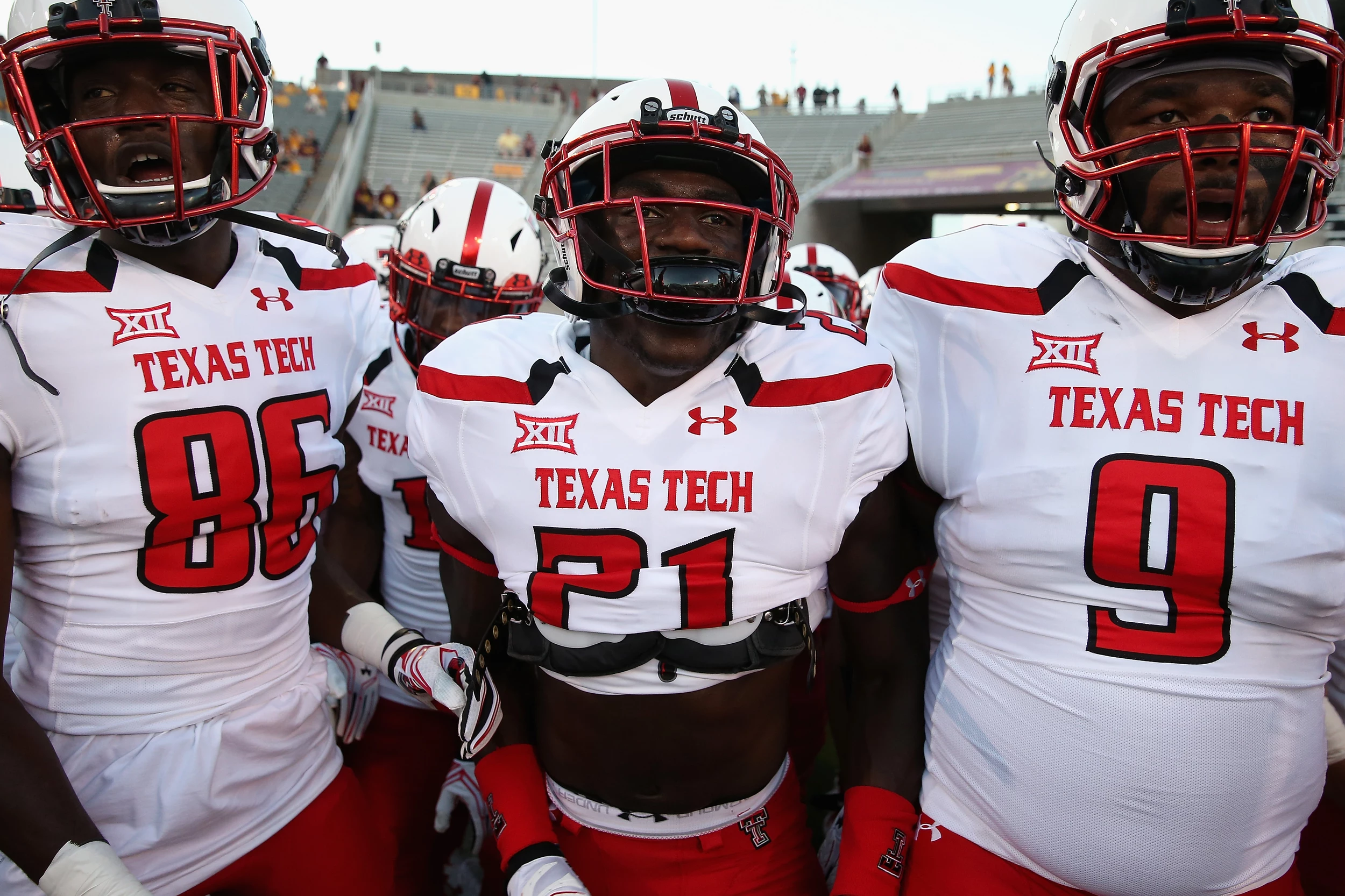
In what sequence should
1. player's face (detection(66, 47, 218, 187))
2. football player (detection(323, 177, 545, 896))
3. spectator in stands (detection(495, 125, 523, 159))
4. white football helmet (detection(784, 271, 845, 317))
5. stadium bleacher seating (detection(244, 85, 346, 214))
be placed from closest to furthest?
1. player's face (detection(66, 47, 218, 187))
2. football player (detection(323, 177, 545, 896))
3. white football helmet (detection(784, 271, 845, 317))
4. stadium bleacher seating (detection(244, 85, 346, 214))
5. spectator in stands (detection(495, 125, 523, 159))

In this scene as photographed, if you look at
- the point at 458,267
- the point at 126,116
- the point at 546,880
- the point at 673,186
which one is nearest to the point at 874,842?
the point at 546,880

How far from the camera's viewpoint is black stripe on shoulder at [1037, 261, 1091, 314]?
1.73 meters

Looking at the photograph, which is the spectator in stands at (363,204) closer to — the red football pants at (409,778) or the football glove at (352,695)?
the red football pants at (409,778)

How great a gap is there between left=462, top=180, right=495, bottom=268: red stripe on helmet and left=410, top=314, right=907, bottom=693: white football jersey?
1551 mm

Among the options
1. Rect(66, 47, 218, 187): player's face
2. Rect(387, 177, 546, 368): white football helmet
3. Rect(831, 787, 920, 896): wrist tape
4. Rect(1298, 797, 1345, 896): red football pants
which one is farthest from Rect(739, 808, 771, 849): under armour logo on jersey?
Rect(387, 177, 546, 368): white football helmet

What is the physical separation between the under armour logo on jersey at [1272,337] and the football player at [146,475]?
6.17 ft

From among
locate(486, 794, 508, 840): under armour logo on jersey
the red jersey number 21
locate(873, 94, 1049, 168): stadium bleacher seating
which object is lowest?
locate(486, 794, 508, 840): under armour logo on jersey

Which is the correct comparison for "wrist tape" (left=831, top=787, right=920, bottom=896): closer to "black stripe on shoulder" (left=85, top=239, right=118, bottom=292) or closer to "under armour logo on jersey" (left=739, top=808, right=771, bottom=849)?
"under armour logo on jersey" (left=739, top=808, right=771, bottom=849)

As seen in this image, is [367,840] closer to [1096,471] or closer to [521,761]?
[521,761]

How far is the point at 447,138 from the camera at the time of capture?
22875 millimetres

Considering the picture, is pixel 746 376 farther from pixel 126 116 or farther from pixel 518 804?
pixel 126 116

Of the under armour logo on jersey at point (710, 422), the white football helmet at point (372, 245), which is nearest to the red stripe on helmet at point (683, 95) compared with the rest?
the under armour logo on jersey at point (710, 422)

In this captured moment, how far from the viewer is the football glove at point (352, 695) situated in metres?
2.44

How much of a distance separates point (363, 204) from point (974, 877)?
59.6 feet
